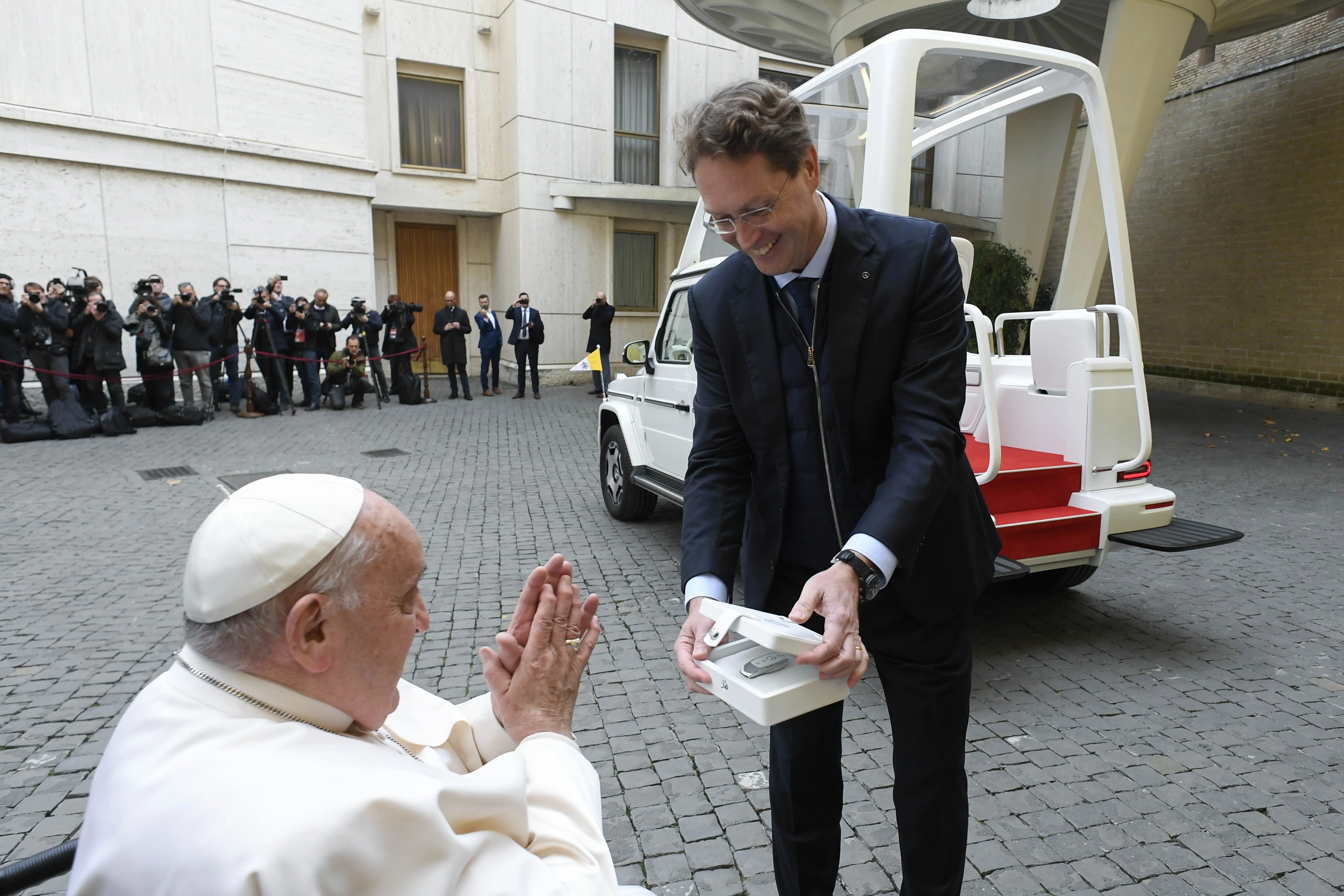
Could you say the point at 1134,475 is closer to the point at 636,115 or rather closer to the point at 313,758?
Answer: the point at 313,758

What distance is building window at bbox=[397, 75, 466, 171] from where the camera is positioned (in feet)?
56.5

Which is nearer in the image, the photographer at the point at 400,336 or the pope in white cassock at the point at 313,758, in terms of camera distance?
the pope in white cassock at the point at 313,758

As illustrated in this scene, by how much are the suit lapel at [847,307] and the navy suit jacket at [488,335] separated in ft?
46.8

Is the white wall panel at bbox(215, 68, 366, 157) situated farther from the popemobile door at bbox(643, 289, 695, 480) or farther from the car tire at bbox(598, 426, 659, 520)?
the popemobile door at bbox(643, 289, 695, 480)

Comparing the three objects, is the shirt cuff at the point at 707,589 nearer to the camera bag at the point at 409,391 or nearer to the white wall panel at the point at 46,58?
the camera bag at the point at 409,391

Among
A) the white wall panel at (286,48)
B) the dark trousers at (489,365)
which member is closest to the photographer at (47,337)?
the white wall panel at (286,48)

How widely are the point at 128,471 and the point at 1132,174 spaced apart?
12.6 m

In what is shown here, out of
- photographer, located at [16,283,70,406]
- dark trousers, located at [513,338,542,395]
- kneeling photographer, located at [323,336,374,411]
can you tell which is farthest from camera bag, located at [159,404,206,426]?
dark trousers, located at [513,338,542,395]

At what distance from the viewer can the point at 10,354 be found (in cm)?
1062

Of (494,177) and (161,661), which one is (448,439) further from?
(494,177)

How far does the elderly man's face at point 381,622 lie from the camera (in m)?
1.28

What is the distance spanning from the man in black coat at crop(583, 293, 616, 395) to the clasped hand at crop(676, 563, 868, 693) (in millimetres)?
13563

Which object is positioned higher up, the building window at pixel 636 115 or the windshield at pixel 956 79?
the building window at pixel 636 115

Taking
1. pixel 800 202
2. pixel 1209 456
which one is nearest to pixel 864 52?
pixel 800 202
